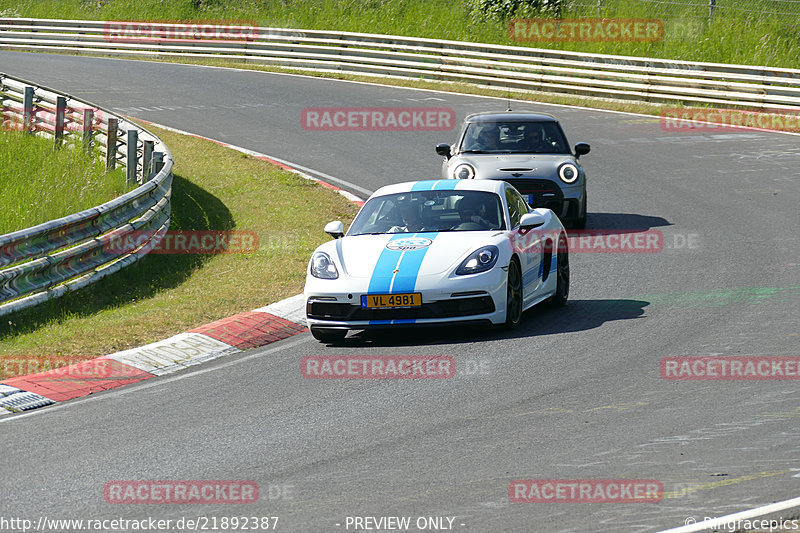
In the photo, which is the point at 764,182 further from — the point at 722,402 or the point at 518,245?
the point at 722,402

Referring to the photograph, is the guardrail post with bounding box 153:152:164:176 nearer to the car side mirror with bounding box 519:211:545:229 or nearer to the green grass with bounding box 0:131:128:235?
the green grass with bounding box 0:131:128:235

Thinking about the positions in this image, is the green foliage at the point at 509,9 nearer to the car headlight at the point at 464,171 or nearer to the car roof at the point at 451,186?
the car headlight at the point at 464,171

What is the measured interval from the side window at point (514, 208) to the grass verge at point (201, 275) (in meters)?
2.41

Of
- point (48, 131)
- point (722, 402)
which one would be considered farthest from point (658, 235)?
point (48, 131)

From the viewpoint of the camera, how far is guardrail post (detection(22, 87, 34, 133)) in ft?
68.1

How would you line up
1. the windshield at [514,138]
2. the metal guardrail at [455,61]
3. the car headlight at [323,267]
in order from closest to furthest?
the car headlight at [323,267]
the windshield at [514,138]
the metal guardrail at [455,61]

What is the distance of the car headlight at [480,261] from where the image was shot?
9719mm

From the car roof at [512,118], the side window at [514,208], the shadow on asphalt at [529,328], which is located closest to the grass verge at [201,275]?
the shadow on asphalt at [529,328]

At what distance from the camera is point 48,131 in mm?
20688

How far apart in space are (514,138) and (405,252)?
20.8ft

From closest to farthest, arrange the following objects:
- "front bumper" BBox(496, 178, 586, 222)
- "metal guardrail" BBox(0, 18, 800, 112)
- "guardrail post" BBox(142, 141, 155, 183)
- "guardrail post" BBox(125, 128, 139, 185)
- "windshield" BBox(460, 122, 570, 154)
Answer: "front bumper" BBox(496, 178, 586, 222) → "windshield" BBox(460, 122, 570, 154) → "guardrail post" BBox(142, 141, 155, 183) → "guardrail post" BBox(125, 128, 139, 185) → "metal guardrail" BBox(0, 18, 800, 112)

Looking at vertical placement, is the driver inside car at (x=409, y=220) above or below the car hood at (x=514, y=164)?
above

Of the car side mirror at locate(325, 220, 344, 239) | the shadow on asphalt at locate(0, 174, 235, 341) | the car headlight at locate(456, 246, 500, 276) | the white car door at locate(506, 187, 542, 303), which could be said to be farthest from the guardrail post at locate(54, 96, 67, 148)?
the car headlight at locate(456, 246, 500, 276)

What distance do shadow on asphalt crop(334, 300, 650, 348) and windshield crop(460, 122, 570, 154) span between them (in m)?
4.92
